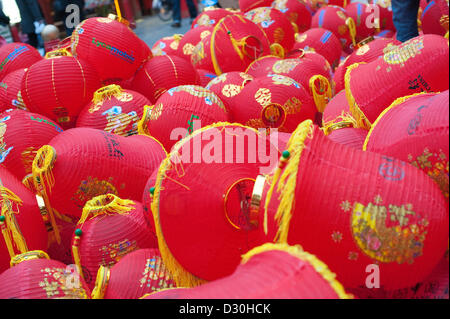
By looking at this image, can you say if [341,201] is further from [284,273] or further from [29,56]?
[29,56]

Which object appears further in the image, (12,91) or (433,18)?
(433,18)

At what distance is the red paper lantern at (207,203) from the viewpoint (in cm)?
112

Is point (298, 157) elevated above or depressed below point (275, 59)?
above

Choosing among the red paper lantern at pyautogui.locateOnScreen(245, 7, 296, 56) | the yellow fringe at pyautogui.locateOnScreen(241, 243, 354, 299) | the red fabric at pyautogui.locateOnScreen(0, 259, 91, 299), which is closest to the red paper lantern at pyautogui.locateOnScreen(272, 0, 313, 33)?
the red paper lantern at pyautogui.locateOnScreen(245, 7, 296, 56)

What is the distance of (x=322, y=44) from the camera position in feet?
10.2

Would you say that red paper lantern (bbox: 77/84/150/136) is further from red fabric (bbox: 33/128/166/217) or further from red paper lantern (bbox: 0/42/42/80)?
red paper lantern (bbox: 0/42/42/80)

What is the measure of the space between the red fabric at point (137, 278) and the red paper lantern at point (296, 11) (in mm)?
2755

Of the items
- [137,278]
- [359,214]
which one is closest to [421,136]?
[359,214]

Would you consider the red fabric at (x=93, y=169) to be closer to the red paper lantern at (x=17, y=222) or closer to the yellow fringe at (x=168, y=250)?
the red paper lantern at (x=17, y=222)

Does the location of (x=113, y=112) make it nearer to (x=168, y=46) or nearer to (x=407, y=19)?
(x=168, y=46)

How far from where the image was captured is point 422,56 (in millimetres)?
1406

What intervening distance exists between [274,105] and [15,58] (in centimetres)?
175
